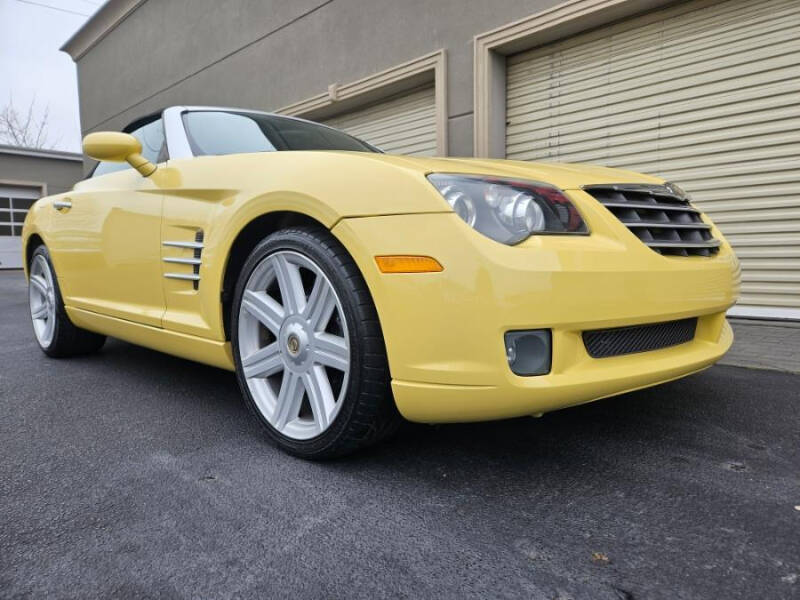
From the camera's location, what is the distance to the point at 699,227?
204 centimetres

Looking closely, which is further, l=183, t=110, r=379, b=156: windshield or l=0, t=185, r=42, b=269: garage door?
l=0, t=185, r=42, b=269: garage door

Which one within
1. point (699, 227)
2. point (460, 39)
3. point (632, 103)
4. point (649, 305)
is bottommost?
point (649, 305)

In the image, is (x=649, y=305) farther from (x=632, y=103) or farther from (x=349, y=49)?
(x=349, y=49)

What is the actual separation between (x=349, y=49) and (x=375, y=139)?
1.17 meters

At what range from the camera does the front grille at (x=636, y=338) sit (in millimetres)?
1627

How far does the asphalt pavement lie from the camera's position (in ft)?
4.00

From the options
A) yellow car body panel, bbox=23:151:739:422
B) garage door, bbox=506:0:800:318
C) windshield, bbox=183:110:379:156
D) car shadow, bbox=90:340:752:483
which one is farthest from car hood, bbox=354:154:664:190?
garage door, bbox=506:0:800:318

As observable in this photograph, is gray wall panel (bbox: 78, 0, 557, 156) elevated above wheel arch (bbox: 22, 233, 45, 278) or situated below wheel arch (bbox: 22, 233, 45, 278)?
above

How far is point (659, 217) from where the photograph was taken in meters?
1.96

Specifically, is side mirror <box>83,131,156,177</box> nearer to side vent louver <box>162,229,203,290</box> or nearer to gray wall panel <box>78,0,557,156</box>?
side vent louver <box>162,229,203,290</box>

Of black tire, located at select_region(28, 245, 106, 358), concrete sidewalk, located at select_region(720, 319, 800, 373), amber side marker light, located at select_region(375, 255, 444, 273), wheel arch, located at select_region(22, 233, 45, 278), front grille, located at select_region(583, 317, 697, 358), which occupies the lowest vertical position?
concrete sidewalk, located at select_region(720, 319, 800, 373)

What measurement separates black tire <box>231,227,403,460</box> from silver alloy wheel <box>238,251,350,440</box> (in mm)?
28

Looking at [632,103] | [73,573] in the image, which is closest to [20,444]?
[73,573]

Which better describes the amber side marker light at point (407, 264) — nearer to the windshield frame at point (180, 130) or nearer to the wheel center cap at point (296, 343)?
the wheel center cap at point (296, 343)
